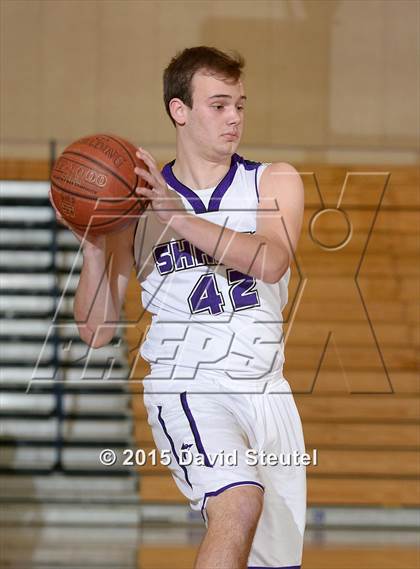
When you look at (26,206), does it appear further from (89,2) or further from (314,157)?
(314,157)

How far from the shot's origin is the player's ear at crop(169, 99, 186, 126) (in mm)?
2744

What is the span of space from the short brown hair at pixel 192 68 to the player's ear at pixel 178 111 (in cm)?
1

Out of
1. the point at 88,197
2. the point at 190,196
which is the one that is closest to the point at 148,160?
the point at 88,197

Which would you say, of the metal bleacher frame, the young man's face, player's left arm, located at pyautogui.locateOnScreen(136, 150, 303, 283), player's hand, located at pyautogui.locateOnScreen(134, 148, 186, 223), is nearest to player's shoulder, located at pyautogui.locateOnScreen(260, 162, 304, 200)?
player's left arm, located at pyautogui.locateOnScreen(136, 150, 303, 283)

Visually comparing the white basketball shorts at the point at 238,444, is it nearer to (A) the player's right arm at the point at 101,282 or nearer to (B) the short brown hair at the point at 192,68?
(A) the player's right arm at the point at 101,282

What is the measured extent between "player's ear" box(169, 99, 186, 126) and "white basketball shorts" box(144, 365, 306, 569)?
0.65 meters

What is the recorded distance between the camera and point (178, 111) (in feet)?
9.04

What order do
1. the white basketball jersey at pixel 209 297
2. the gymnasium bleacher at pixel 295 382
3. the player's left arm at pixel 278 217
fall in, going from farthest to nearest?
the gymnasium bleacher at pixel 295 382, the white basketball jersey at pixel 209 297, the player's left arm at pixel 278 217

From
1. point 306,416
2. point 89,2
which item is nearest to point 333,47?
point 89,2

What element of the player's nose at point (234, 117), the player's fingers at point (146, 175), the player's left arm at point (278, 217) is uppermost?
the player's nose at point (234, 117)

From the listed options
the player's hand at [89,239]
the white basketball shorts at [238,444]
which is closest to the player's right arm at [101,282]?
the player's hand at [89,239]

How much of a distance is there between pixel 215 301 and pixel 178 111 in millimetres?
529

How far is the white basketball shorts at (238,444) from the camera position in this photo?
2.40 m

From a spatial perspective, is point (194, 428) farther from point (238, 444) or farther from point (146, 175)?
point (146, 175)
